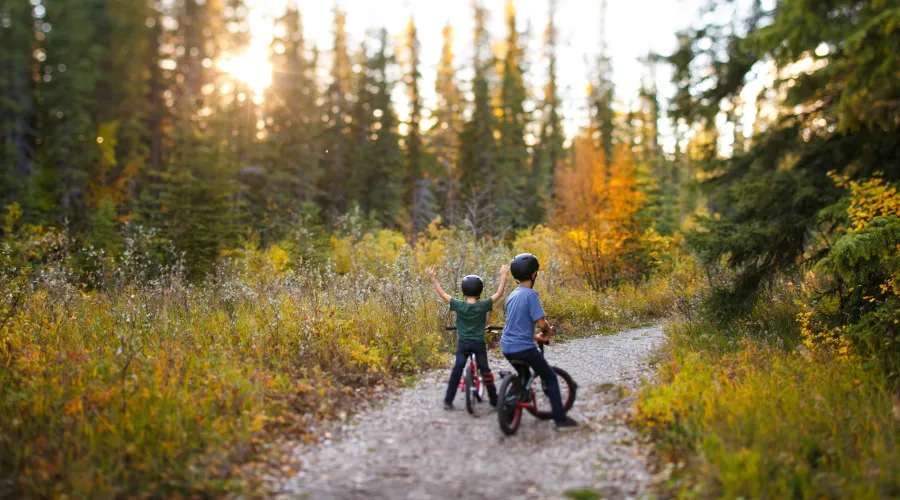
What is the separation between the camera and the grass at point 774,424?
163 inches

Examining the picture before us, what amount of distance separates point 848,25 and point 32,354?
31.3 feet

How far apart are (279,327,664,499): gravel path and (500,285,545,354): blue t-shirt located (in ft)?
2.76

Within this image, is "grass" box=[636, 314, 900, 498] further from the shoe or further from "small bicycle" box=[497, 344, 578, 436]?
"small bicycle" box=[497, 344, 578, 436]

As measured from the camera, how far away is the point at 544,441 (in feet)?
18.0

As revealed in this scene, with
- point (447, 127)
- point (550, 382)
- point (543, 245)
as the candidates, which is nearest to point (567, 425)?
point (550, 382)

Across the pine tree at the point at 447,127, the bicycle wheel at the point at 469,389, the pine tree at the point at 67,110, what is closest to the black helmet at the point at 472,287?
the bicycle wheel at the point at 469,389

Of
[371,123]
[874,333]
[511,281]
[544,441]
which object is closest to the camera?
[544,441]

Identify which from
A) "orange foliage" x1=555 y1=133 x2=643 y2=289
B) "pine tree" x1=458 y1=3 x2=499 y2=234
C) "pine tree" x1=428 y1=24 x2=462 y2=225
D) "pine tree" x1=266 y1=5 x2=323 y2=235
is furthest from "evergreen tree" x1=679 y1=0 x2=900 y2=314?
"pine tree" x1=458 y1=3 x2=499 y2=234

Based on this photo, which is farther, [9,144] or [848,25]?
[9,144]

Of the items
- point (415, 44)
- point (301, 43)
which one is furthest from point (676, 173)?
point (301, 43)

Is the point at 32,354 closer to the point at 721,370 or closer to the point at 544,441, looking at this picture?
the point at 544,441

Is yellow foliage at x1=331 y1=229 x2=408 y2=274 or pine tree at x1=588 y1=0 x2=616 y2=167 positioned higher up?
pine tree at x1=588 y1=0 x2=616 y2=167

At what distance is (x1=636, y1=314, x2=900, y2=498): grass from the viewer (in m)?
4.15

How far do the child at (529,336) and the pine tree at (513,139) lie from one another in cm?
2623
